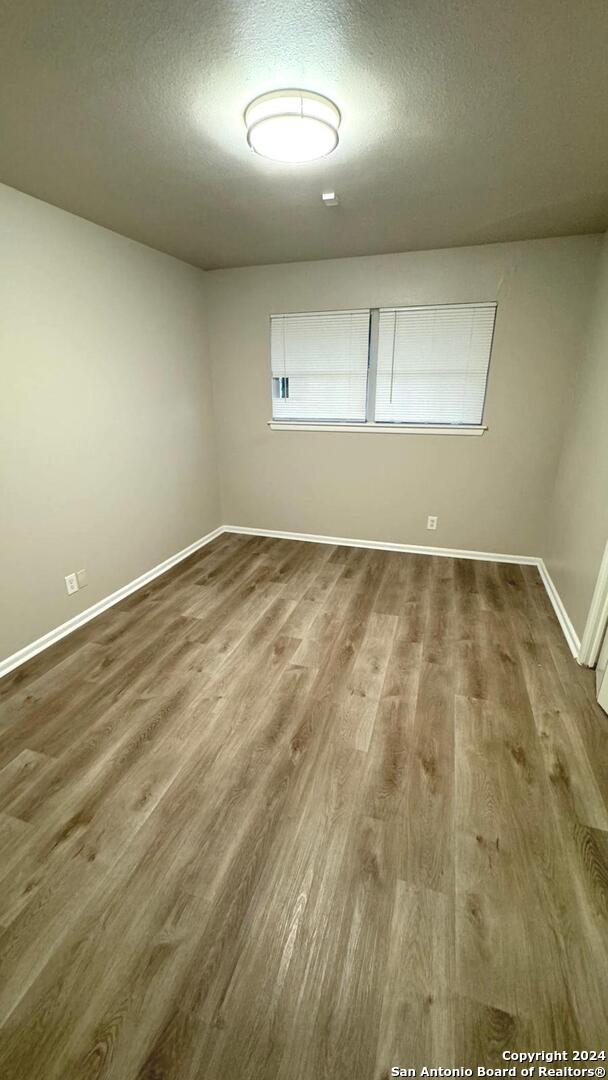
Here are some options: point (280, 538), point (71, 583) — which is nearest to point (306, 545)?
point (280, 538)

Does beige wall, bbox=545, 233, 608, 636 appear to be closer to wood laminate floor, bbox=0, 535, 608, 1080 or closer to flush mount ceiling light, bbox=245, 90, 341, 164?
wood laminate floor, bbox=0, 535, 608, 1080

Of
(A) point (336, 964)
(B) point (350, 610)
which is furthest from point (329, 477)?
(A) point (336, 964)

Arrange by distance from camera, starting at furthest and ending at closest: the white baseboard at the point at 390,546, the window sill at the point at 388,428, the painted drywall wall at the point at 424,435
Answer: the white baseboard at the point at 390,546, the window sill at the point at 388,428, the painted drywall wall at the point at 424,435

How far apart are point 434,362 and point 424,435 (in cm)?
57

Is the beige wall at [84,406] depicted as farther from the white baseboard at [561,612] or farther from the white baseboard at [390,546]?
the white baseboard at [561,612]

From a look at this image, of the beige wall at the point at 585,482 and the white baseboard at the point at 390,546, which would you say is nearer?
the beige wall at the point at 585,482

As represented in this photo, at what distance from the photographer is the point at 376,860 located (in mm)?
1364

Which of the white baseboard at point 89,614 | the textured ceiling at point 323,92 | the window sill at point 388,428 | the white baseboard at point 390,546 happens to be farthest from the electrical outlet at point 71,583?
the window sill at point 388,428

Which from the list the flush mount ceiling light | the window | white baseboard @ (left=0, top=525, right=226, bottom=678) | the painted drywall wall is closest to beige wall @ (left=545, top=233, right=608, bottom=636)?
the painted drywall wall

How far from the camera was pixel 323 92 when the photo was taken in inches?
56.2

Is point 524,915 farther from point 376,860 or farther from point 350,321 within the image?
point 350,321

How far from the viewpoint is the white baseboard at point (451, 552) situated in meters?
2.79

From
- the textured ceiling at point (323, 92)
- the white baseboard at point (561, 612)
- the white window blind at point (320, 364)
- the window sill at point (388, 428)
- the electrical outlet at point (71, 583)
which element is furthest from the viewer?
the white window blind at point (320, 364)

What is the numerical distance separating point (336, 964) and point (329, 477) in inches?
130
